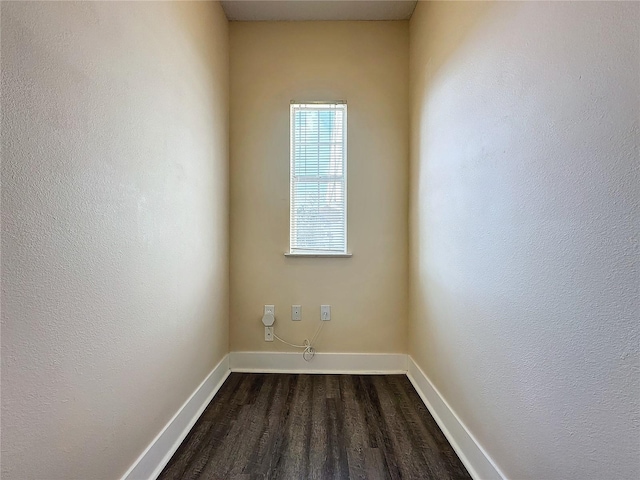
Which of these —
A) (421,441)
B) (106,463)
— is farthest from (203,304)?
(421,441)

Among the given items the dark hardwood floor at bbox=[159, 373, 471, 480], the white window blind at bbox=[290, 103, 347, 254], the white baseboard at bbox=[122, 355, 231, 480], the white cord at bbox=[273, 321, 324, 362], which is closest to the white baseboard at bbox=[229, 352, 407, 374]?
the white cord at bbox=[273, 321, 324, 362]

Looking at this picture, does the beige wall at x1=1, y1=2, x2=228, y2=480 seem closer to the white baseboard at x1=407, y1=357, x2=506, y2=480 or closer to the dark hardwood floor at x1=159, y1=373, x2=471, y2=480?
the dark hardwood floor at x1=159, y1=373, x2=471, y2=480

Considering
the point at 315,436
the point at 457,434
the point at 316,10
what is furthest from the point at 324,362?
the point at 316,10

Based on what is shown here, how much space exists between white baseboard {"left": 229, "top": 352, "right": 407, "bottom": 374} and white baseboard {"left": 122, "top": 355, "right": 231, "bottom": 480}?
0.31 m

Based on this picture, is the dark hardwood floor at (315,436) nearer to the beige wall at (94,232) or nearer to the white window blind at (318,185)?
the beige wall at (94,232)

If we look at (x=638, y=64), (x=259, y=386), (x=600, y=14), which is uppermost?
(x=600, y=14)

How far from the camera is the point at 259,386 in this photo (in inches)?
82.1

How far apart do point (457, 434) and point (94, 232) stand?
1.71m

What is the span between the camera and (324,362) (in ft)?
7.59

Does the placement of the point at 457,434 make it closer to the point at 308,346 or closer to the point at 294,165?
the point at 308,346

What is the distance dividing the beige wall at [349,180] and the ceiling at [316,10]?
0.05 m

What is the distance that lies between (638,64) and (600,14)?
0.18 metres

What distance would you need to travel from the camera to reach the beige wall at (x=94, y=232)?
2.47ft

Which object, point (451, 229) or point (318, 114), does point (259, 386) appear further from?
point (318, 114)
